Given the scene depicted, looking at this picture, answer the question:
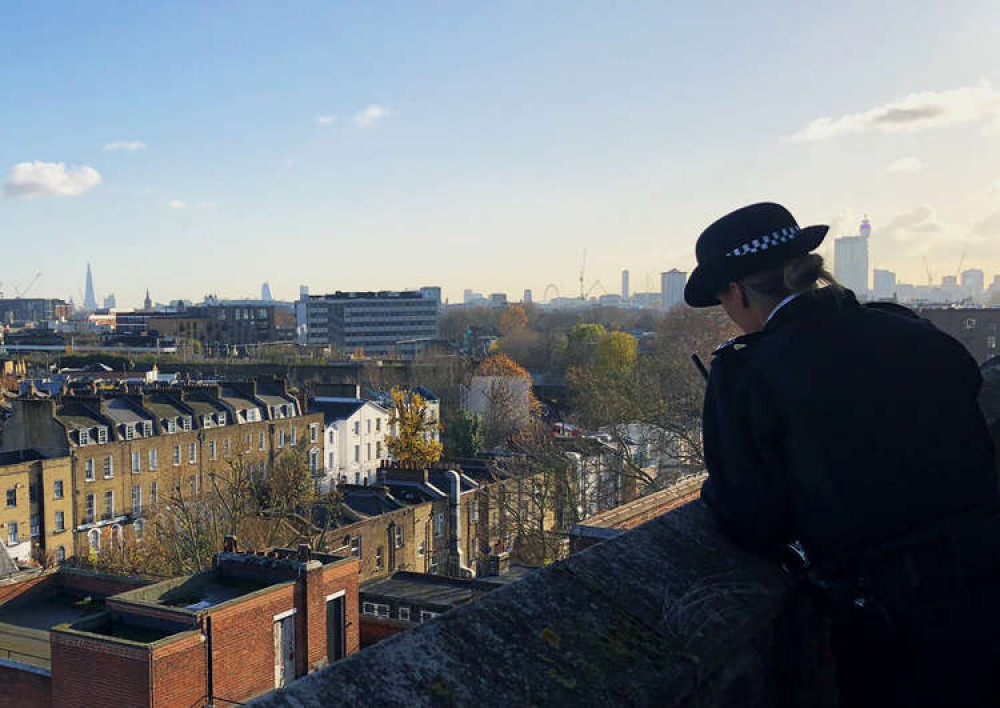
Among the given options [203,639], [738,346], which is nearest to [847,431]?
[738,346]

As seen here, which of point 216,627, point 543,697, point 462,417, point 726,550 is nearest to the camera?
point 543,697

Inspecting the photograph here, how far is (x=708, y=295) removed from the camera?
2840mm

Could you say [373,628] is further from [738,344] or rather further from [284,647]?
[738,344]

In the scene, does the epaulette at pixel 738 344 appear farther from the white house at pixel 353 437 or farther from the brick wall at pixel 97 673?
the white house at pixel 353 437

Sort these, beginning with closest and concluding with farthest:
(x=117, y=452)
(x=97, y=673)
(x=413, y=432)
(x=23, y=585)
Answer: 1. (x=97, y=673)
2. (x=23, y=585)
3. (x=117, y=452)
4. (x=413, y=432)

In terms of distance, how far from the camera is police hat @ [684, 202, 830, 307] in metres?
2.72

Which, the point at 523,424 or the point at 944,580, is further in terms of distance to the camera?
the point at 523,424

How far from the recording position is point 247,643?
17766mm

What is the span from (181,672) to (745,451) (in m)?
16.0

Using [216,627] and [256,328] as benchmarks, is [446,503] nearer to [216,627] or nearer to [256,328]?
[216,627]

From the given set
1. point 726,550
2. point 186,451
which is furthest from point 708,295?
point 186,451

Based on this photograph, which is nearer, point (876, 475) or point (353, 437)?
point (876, 475)

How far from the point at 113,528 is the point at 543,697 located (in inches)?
1577

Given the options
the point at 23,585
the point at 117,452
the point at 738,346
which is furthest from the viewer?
the point at 117,452
